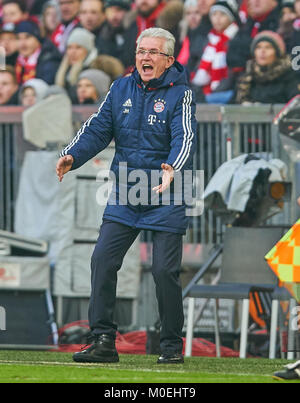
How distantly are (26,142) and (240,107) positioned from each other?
2354 millimetres

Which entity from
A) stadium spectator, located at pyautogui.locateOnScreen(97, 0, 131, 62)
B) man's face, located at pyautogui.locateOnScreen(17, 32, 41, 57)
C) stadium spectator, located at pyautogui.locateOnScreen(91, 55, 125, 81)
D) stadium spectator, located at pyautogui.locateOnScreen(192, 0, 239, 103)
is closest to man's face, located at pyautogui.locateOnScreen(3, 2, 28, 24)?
man's face, located at pyautogui.locateOnScreen(17, 32, 41, 57)

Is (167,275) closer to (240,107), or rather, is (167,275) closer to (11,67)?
(240,107)

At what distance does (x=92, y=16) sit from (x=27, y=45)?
3.70 feet

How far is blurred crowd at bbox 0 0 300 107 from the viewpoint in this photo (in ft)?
39.9

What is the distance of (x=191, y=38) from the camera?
13578 millimetres

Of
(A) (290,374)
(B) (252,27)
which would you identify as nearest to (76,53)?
(B) (252,27)

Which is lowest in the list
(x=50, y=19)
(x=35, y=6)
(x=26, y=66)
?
(x=26, y=66)

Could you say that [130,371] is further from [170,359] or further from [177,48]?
[177,48]

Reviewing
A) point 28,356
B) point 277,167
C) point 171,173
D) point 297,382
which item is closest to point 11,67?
point 277,167

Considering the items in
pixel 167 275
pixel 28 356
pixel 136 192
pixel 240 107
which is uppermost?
pixel 240 107

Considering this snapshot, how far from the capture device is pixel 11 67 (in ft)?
48.9

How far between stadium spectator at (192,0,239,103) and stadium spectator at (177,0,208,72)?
0.16m

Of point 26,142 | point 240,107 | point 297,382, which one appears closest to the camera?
point 297,382

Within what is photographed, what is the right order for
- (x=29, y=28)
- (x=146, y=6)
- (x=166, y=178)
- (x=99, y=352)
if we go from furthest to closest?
(x=29, y=28) → (x=146, y=6) → (x=99, y=352) → (x=166, y=178)
